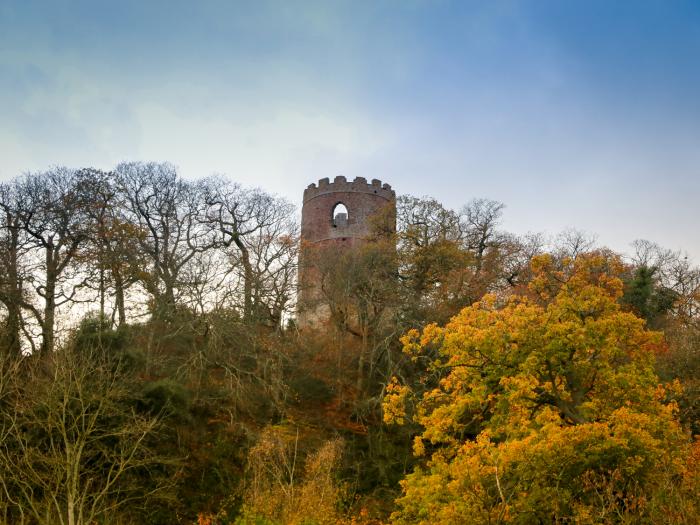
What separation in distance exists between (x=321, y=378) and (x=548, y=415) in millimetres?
11884

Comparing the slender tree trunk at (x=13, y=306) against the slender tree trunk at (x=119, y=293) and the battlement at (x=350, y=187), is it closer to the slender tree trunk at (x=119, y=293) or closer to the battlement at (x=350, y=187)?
the slender tree trunk at (x=119, y=293)

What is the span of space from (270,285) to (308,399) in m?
4.98

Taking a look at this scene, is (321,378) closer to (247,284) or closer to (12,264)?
(247,284)

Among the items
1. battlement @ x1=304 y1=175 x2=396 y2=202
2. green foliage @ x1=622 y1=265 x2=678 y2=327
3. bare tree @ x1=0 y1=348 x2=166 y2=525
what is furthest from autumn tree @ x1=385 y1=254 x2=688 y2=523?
battlement @ x1=304 y1=175 x2=396 y2=202

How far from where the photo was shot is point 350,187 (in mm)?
33719

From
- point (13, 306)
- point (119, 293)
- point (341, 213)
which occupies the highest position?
point (341, 213)

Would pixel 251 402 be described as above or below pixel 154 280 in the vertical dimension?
below

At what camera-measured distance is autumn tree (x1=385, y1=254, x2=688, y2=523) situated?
10.3 m

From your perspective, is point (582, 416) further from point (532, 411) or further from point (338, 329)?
point (338, 329)

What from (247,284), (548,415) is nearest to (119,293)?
(247,284)

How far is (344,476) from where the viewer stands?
18.2m

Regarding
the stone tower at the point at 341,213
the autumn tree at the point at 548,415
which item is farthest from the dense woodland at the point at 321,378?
the stone tower at the point at 341,213

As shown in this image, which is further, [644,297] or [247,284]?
[644,297]

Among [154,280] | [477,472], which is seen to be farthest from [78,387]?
[154,280]
